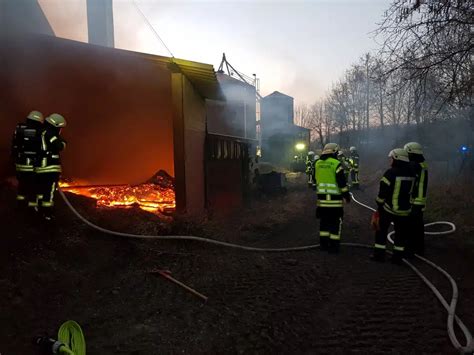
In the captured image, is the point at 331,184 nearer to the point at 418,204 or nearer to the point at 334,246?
the point at 334,246

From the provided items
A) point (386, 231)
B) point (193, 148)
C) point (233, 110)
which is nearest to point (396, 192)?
point (386, 231)

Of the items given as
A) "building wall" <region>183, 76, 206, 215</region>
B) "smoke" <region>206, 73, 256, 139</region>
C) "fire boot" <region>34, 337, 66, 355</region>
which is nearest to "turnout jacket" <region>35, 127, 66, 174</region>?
"building wall" <region>183, 76, 206, 215</region>

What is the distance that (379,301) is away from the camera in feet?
13.6

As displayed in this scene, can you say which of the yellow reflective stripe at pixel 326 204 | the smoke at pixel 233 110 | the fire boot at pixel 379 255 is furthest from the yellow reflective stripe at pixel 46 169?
the smoke at pixel 233 110

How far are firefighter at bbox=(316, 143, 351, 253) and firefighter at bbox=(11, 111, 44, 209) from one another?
440 centimetres

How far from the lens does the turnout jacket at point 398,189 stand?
5.64 m

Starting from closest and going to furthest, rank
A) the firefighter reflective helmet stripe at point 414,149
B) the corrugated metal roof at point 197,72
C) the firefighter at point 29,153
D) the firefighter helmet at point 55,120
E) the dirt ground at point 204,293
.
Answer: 1. the dirt ground at point 204,293
2. the firefighter at point 29,153
3. the firefighter helmet at point 55,120
4. the firefighter reflective helmet stripe at point 414,149
5. the corrugated metal roof at point 197,72

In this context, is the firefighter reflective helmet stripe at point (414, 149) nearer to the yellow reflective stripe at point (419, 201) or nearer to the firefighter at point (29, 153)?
the yellow reflective stripe at point (419, 201)

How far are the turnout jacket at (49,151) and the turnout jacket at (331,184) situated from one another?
4104 mm

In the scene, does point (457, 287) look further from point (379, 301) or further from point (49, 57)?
point (49, 57)

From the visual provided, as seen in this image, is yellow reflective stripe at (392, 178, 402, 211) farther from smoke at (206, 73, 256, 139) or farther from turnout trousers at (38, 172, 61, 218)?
smoke at (206, 73, 256, 139)

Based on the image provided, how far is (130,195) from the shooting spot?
348 inches

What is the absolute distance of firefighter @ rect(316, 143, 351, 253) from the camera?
6.07m

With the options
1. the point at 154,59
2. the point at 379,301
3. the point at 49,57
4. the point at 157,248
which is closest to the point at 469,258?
the point at 379,301
